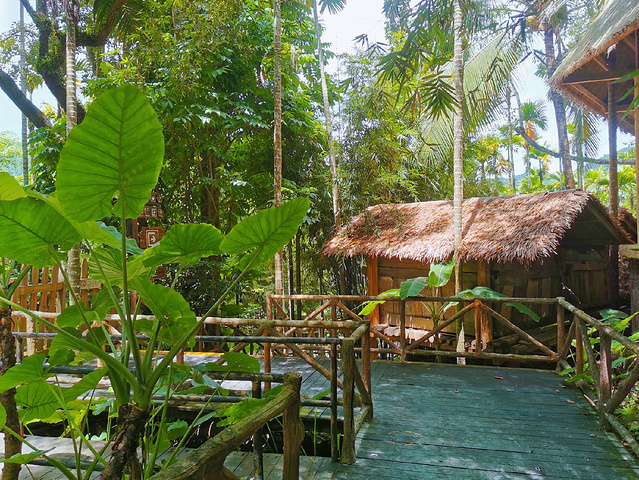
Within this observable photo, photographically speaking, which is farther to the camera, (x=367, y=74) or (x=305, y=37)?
(x=305, y=37)

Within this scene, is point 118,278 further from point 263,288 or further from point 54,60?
point 263,288

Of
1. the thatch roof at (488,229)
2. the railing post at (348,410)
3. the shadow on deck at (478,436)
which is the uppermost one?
the thatch roof at (488,229)

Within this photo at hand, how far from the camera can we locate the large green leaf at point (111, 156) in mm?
1181

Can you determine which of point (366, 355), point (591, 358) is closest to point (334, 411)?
point (366, 355)

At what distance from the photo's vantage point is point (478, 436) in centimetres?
320

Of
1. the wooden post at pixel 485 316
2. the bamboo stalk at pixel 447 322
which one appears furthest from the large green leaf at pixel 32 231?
the wooden post at pixel 485 316

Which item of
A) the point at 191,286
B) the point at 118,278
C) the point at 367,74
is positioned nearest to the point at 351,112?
the point at 367,74

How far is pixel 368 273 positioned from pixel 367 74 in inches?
156

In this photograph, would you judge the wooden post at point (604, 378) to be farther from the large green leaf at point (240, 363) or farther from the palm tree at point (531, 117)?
the palm tree at point (531, 117)

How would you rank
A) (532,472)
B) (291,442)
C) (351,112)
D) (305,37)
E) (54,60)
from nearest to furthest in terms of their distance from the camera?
1. (291,442)
2. (532,472)
3. (54,60)
4. (351,112)
5. (305,37)

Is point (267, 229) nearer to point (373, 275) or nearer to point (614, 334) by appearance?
point (614, 334)

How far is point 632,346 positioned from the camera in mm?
2773

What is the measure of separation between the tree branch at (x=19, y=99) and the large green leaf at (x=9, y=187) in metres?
8.52

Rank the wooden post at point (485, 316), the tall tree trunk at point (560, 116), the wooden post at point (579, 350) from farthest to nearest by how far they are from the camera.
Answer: the tall tree trunk at point (560, 116) < the wooden post at point (485, 316) < the wooden post at point (579, 350)
